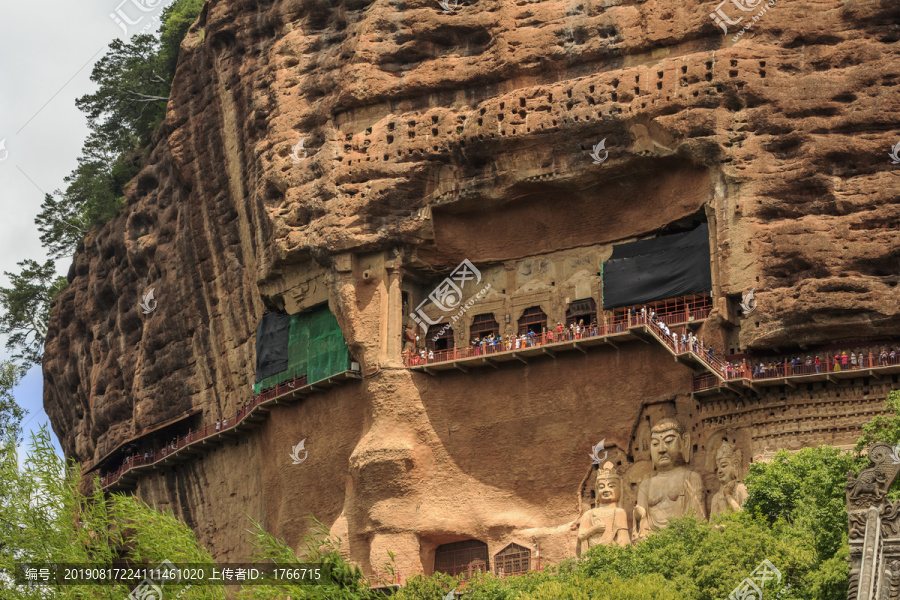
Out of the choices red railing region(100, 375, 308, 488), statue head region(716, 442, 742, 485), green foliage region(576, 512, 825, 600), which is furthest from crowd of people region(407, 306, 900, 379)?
green foliage region(576, 512, 825, 600)

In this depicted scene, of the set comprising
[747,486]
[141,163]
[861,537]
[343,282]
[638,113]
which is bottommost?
[861,537]

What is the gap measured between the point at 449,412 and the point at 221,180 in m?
12.6

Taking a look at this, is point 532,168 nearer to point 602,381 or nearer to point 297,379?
point 602,381

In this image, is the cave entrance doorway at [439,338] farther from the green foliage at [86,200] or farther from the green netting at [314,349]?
the green foliage at [86,200]

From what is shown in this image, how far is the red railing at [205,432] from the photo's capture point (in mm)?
50906

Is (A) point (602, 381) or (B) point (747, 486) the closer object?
(B) point (747, 486)

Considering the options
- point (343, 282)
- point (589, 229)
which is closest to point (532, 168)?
point (589, 229)

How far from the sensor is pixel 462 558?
46.8m

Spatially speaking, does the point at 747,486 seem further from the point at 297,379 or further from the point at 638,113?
the point at 297,379

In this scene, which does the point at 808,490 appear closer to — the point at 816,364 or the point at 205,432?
the point at 816,364

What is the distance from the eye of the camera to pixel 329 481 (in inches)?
1939

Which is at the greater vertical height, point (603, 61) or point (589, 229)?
point (603, 61)

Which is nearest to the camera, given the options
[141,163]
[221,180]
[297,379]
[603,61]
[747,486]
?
[747,486]

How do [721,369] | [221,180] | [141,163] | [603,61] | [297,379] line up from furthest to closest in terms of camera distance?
[141,163]
[221,180]
[297,379]
[603,61]
[721,369]
